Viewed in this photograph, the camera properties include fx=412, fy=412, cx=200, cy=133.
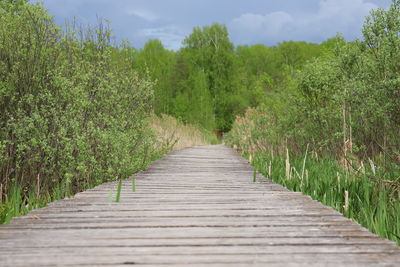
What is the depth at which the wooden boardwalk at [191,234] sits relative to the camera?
2.34 m

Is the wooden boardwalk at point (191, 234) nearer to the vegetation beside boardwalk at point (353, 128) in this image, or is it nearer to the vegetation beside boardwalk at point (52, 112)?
the vegetation beside boardwalk at point (353, 128)

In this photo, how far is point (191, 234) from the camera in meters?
2.85

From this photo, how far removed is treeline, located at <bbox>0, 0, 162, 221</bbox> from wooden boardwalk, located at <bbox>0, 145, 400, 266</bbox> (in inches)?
75.3

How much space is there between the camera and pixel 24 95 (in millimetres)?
6645

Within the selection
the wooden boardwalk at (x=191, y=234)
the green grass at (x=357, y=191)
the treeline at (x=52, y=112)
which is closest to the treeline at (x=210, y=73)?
the treeline at (x=52, y=112)

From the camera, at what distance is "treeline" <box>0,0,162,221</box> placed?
6.13 metres

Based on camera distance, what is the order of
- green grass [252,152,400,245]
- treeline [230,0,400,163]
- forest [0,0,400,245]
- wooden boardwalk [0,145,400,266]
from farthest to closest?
treeline [230,0,400,163] → forest [0,0,400,245] → green grass [252,152,400,245] → wooden boardwalk [0,145,400,266]

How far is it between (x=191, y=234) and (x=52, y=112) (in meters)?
4.10

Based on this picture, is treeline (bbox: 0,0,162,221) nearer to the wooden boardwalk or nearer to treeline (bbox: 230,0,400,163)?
the wooden boardwalk

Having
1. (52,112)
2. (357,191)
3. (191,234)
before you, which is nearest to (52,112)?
(52,112)

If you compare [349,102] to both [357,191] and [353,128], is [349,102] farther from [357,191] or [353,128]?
[357,191]

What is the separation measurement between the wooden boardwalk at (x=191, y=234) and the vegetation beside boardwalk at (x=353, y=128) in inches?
26.7

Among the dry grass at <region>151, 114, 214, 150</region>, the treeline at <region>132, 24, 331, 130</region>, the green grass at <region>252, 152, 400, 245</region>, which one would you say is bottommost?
the green grass at <region>252, 152, 400, 245</region>

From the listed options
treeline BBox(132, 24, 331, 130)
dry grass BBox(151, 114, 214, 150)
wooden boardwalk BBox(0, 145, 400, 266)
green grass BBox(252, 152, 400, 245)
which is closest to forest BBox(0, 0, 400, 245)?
green grass BBox(252, 152, 400, 245)
